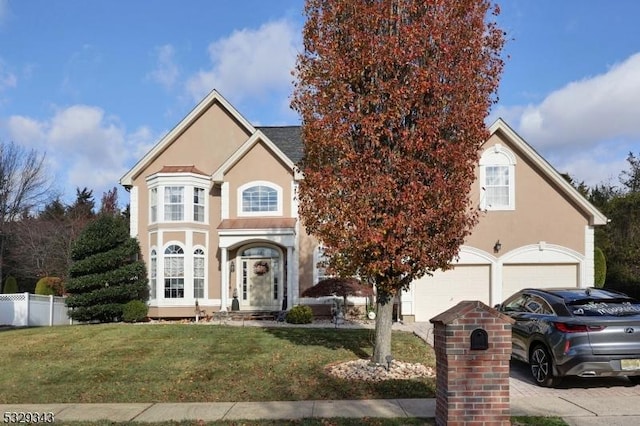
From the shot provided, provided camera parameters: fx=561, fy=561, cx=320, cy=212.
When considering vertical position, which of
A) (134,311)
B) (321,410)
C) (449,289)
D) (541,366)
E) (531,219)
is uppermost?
(531,219)

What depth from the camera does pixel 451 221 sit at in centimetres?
941

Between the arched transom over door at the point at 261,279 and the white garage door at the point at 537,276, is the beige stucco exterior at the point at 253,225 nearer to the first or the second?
the arched transom over door at the point at 261,279

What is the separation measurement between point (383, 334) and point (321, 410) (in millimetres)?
2821

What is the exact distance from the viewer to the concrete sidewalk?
7.18m

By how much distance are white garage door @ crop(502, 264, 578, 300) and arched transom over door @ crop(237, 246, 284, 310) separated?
793 centimetres

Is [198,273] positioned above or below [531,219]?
below

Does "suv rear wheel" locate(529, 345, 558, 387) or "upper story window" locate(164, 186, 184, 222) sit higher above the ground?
"upper story window" locate(164, 186, 184, 222)

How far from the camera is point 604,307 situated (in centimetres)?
880

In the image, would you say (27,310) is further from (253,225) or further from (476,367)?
(476,367)

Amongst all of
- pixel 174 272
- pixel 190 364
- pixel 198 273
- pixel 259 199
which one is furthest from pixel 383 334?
pixel 174 272

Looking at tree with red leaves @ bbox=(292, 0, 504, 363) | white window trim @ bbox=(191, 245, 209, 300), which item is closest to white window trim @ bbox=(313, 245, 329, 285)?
white window trim @ bbox=(191, 245, 209, 300)

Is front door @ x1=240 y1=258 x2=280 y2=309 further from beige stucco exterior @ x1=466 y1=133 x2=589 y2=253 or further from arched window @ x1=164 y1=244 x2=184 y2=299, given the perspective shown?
beige stucco exterior @ x1=466 y1=133 x2=589 y2=253

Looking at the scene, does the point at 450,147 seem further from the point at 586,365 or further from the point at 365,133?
the point at 586,365

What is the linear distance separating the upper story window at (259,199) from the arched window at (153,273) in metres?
3.53
